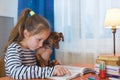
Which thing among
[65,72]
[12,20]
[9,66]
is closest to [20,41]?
[9,66]

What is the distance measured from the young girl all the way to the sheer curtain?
0.96 m

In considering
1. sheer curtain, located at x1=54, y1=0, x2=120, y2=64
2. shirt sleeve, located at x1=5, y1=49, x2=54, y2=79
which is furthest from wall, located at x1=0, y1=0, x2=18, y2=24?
shirt sleeve, located at x1=5, y1=49, x2=54, y2=79

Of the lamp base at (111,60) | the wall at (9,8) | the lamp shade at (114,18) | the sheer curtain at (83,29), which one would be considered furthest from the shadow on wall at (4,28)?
the lamp base at (111,60)

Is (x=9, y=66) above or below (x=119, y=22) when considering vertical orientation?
below

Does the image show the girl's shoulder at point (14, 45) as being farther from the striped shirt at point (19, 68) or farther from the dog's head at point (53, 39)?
the dog's head at point (53, 39)

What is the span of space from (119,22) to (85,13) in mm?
506

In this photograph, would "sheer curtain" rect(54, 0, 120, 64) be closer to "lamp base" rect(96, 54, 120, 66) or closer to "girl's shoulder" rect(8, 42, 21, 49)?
"lamp base" rect(96, 54, 120, 66)

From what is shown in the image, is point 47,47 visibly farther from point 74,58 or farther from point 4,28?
point 4,28

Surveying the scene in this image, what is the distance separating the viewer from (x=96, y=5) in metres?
2.00

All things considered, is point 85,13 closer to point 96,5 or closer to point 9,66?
point 96,5

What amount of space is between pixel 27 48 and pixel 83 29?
1.05 meters

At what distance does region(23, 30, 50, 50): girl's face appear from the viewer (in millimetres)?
1089

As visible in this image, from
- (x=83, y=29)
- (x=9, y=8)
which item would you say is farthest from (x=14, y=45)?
(x=9, y=8)

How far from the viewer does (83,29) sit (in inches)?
82.5
